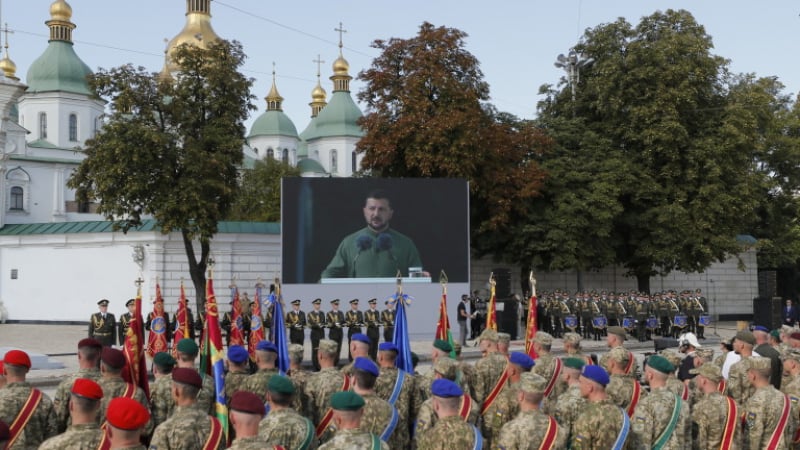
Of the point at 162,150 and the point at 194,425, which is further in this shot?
the point at 162,150

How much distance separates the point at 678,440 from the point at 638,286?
30694 millimetres

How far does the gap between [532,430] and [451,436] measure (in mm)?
574

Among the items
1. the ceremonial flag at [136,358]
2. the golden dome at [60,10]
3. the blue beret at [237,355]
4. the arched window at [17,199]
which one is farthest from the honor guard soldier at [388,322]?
the golden dome at [60,10]

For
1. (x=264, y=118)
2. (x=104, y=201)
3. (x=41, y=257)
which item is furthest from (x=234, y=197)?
(x=264, y=118)

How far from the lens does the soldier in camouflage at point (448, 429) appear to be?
203 inches

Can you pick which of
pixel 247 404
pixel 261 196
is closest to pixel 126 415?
pixel 247 404

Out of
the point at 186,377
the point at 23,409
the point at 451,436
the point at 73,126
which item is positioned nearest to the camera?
the point at 451,436

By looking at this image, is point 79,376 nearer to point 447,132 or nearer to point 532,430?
point 532,430

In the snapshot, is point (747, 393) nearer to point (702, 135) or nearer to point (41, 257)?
point (702, 135)

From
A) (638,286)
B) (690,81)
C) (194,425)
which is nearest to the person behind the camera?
(194,425)

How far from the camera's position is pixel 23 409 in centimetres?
611

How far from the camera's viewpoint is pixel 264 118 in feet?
271

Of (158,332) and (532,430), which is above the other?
(532,430)

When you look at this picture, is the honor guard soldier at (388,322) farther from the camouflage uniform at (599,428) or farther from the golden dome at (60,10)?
the golden dome at (60,10)
